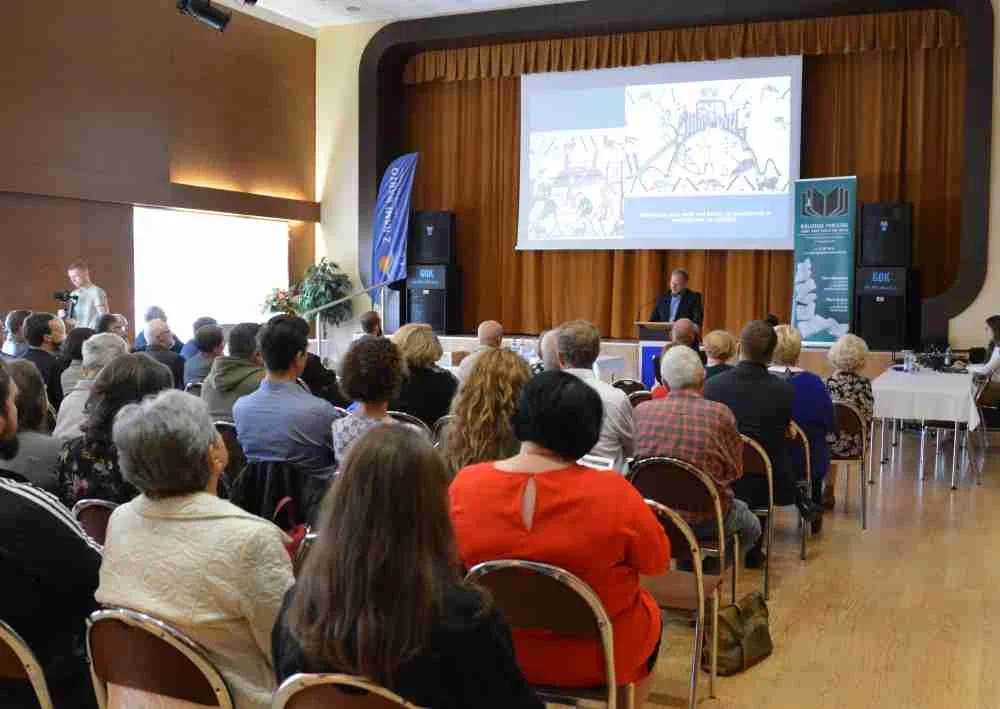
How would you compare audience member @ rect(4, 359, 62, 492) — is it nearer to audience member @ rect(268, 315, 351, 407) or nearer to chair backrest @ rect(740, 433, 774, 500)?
audience member @ rect(268, 315, 351, 407)

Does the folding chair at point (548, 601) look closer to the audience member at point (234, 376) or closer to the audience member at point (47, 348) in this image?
the audience member at point (234, 376)

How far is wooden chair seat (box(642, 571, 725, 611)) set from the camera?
300cm

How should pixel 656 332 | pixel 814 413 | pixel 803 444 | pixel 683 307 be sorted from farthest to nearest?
pixel 683 307, pixel 656 332, pixel 814 413, pixel 803 444

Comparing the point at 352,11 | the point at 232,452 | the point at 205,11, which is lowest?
the point at 232,452

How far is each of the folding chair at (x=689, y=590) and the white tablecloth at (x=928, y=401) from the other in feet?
12.5

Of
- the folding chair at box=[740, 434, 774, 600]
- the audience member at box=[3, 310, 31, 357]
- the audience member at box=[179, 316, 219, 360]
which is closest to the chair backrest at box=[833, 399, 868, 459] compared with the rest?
the folding chair at box=[740, 434, 774, 600]

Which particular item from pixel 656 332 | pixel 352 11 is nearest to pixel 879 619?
pixel 656 332

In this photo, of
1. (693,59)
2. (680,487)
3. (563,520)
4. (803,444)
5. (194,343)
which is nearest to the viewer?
(563,520)

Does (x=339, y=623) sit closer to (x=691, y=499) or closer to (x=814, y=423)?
(x=691, y=499)

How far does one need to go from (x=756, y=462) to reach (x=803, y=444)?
771 mm

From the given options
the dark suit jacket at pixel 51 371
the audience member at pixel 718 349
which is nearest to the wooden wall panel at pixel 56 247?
the dark suit jacket at pixel 51 371

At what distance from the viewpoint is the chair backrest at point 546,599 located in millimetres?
2111

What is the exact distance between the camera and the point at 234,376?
4477 millimetres

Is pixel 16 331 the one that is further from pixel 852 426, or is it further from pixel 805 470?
pixel 852 426
